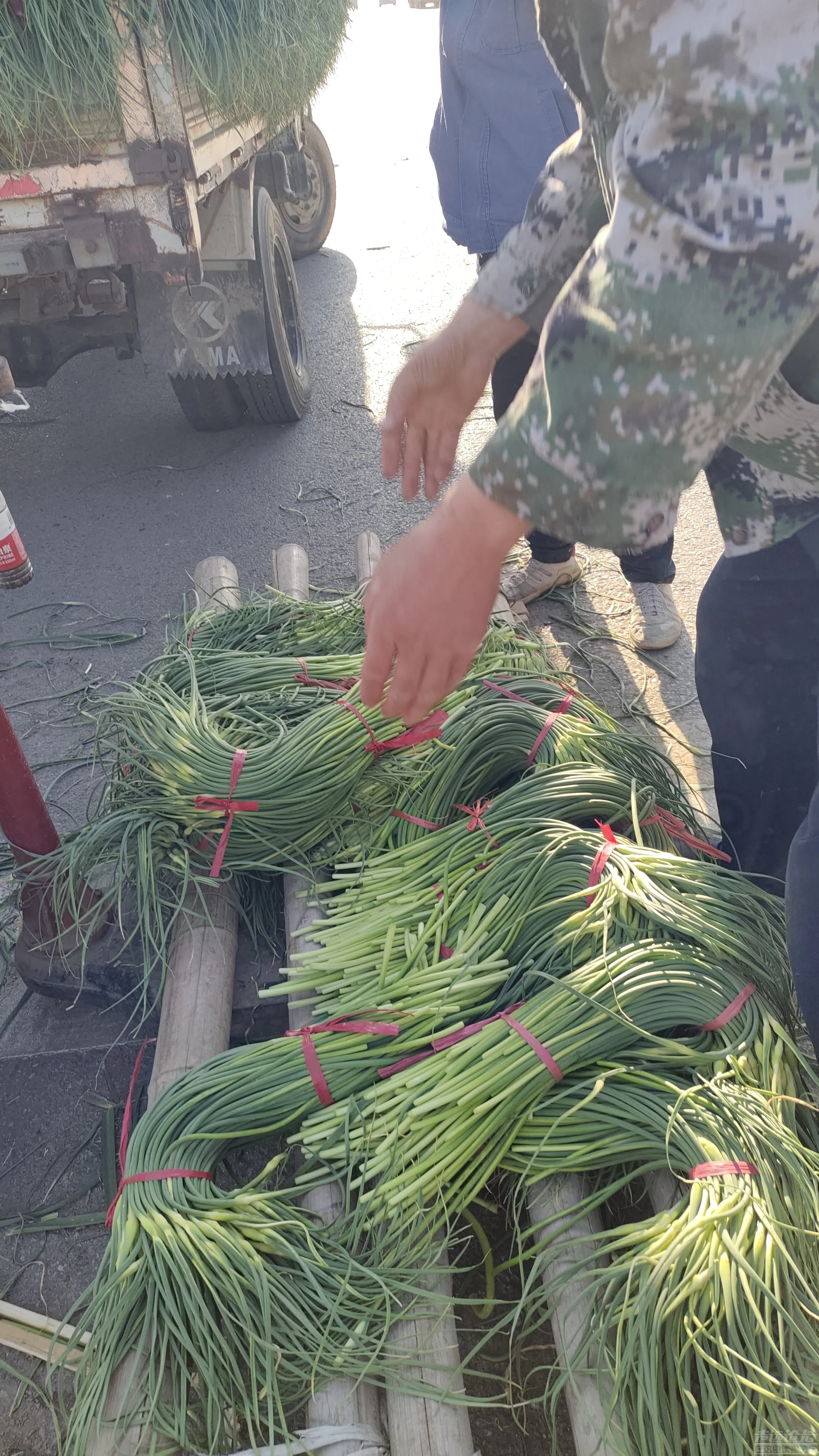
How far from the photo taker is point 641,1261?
3.86 feet

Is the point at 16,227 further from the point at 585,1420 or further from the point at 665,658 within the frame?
the point at 585,1420

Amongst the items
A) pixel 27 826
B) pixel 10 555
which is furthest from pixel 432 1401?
pixel 10 555

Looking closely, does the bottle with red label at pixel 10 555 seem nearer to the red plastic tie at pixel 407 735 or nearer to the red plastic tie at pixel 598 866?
the red plastic tie at pixel 407 735

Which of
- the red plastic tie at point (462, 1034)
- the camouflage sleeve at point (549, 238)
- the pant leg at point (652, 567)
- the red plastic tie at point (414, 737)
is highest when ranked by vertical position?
the camouflage sleeve at point (549, 238)

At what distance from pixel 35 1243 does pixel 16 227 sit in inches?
109

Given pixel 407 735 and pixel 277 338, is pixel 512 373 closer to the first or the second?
pixel 407 735

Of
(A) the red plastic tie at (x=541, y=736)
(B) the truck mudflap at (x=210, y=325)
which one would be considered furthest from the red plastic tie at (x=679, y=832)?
(B) the truck mudflap at (x=210, y=325)

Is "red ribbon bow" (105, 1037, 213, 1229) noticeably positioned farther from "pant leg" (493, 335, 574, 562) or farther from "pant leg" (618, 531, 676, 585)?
"pant leg" (618, 531, 676, 585)

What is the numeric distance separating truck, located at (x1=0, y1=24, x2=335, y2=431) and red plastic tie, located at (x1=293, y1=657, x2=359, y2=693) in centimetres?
167

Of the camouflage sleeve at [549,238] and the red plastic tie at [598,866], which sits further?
the red plastic tie at [598,866]

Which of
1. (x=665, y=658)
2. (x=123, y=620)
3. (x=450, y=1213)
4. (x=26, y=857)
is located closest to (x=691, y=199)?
(x=450, y=1213)

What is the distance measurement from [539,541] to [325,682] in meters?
1.11

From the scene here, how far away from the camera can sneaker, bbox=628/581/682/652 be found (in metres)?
2.88

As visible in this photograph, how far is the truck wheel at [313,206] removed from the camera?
5.75 meters
